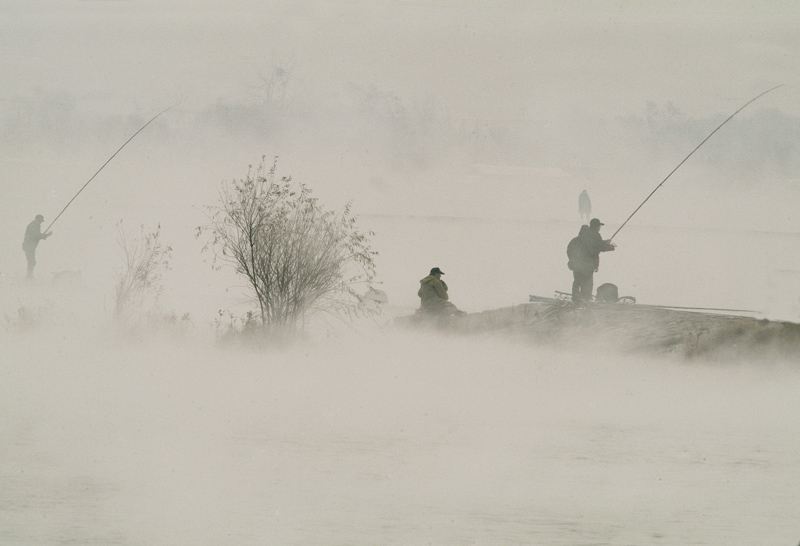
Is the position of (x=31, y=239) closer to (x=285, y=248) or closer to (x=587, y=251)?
(x=285, y=248)

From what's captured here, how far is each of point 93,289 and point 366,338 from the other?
30.4 ft

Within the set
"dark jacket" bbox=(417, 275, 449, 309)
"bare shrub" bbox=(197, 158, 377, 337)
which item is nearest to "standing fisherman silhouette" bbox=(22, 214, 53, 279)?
"bare shrub" bbox=(197, 158, 377, 337)

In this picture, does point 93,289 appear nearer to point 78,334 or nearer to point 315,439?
point 78,334

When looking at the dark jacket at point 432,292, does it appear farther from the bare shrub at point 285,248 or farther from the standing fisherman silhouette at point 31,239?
the standing fisherman silhouette at point 31,239

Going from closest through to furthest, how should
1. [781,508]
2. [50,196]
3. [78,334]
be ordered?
1. [781,508]
2. [78,334]
3. [50,196]

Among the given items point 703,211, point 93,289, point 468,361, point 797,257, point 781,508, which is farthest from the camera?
point 703,211

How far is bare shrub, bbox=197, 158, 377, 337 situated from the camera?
19.9 m

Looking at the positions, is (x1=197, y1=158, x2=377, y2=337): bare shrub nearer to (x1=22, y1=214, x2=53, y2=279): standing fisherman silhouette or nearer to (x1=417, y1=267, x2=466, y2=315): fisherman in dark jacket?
(x1=417, y1=267, x2=466, y2=315): fisherman in dark jacket

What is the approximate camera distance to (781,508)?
38.4 feet

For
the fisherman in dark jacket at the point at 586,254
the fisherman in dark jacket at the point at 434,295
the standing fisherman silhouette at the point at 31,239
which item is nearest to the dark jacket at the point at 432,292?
the fisherman in dark jacket at the point at 434,295

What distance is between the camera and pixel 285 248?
20047 mm

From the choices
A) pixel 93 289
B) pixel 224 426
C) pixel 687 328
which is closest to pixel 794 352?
pixel 687 328

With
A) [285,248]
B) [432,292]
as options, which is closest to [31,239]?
[285,248]

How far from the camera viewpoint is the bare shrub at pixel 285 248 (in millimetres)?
19906
